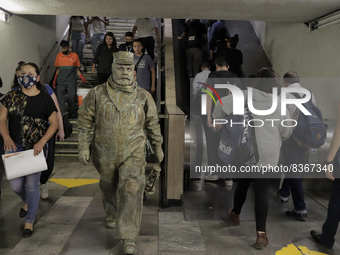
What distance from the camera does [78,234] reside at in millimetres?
3484

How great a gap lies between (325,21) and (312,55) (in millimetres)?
736

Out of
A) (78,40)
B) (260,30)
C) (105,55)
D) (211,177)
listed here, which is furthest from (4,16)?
(260,30)

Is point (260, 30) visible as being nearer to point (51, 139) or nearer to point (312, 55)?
point (312, 55)

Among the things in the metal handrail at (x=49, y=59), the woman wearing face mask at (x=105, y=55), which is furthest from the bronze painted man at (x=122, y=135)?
the metal handrail at (x=49, y=59)

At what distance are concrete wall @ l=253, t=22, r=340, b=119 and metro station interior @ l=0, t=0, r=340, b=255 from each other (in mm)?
20

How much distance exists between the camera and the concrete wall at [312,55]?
5.53 meters

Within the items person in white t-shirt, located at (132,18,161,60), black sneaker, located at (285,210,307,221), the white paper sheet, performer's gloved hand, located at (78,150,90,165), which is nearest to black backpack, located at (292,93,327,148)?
→ black sneaker, located at (285,210,307,221)

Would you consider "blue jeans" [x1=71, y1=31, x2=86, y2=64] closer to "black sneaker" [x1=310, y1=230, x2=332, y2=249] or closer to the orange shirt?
the orange shirt

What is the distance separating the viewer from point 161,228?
3688 millimetres

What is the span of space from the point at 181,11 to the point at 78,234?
13.9 ft

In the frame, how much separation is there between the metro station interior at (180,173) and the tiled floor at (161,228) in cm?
1

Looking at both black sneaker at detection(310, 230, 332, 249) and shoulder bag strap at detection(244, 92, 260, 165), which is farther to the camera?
black sneaker at detection(310, 230, 332, 249)

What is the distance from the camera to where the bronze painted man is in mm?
3045

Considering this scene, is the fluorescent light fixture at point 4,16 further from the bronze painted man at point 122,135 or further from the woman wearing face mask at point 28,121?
the bronze painted man at point 122,135
